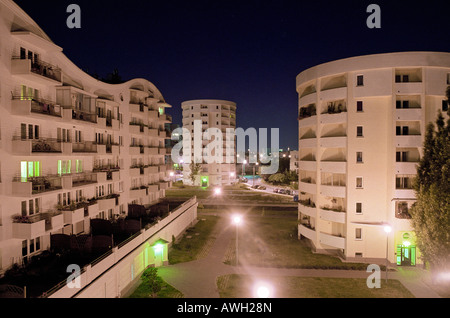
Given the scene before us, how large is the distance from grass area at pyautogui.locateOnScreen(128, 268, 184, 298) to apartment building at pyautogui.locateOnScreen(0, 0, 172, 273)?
700 cm

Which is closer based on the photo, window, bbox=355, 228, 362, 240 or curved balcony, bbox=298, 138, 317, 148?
window, bbox=355, 228, 362, 240

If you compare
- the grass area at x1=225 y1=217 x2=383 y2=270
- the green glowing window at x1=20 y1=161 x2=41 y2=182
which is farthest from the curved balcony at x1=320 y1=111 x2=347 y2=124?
the green glowing window at x1=20 y1=161 x2=41 y2=182

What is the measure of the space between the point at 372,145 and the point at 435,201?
7.07m

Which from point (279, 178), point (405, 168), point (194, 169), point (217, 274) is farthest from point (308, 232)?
point (194, 169)

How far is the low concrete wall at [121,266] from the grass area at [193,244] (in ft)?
4.87

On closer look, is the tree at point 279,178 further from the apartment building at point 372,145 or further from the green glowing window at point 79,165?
the green glowing window at point 79,165

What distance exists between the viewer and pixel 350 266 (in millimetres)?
25672

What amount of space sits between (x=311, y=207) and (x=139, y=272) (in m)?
17.2

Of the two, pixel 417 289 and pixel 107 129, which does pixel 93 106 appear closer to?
pixel 107 129

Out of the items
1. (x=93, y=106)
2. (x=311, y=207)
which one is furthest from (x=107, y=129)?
(x=311, y=207)

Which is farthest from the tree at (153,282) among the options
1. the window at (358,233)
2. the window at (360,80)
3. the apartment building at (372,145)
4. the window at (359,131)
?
the window at (360,80)

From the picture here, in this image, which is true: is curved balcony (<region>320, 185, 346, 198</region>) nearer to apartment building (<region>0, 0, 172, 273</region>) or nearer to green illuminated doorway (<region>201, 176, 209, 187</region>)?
apartment building (<region>0, 0, 172, 273</region>)

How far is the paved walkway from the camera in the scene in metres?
21.3
